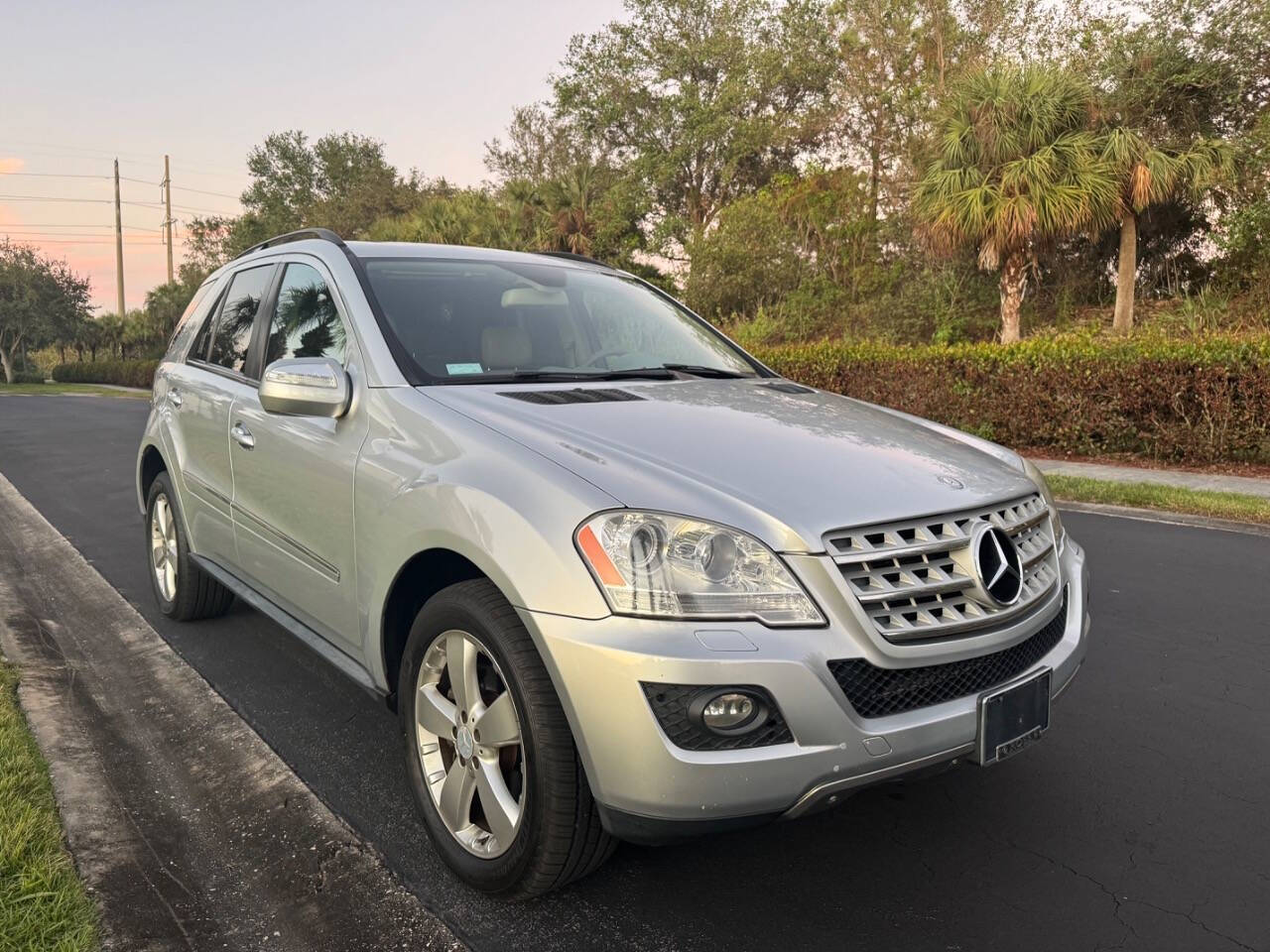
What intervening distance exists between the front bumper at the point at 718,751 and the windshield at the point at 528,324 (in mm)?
1291

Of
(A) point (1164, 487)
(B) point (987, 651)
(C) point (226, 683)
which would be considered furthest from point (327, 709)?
(A) point (1164, 487)

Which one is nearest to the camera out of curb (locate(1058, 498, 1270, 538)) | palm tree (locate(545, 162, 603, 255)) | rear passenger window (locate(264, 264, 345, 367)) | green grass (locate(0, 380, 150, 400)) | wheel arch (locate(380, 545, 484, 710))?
wheel arch (locate(380, 545, 484, 710))

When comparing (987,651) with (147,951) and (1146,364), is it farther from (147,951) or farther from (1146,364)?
(1146,364)

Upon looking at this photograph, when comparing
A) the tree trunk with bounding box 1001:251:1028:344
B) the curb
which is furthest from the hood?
the tree trunk with bounding box 1001:251:1028:344

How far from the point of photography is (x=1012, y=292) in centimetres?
1766

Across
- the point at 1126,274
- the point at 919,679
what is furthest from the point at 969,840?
the point at 1126,274

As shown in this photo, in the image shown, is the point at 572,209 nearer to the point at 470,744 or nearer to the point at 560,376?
the point at 560,376

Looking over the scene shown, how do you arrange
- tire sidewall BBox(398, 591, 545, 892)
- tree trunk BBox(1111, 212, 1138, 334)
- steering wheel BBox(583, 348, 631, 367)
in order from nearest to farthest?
tire sidewall BBox(398, 591, 545, 892), steering wheel BBox(583, 348, 631, 367), tree trunk BBox(1111, 212, 1138, 334)

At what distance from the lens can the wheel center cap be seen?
2.42 meters

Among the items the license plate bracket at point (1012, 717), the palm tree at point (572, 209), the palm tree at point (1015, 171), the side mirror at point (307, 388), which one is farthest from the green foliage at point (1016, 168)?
the side mirror at point (307, 388)

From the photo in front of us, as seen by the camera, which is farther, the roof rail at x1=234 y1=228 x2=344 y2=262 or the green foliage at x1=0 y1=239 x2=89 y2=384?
the green foliage at x1=0 y1=239 x2=89 y2=384

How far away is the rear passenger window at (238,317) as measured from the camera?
158 inches

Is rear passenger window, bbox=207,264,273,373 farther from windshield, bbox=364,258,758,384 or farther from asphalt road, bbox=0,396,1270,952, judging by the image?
asphalt road, bbox=0,396,1270,952

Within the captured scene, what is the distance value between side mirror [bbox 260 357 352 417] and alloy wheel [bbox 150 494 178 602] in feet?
6.69
